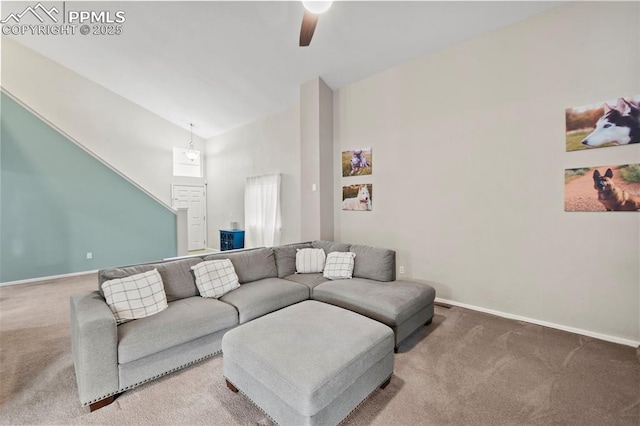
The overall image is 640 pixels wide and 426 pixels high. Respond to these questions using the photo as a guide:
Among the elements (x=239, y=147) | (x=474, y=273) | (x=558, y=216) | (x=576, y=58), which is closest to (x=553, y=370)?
(x=474, y=273)

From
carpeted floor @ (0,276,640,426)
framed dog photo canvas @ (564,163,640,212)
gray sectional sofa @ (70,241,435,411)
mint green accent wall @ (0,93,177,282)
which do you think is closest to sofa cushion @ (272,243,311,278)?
gray sectional sofa @ (70,241,435,411)

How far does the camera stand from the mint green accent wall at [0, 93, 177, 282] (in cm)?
445

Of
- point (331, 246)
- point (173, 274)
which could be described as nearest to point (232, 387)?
point (173, 274)

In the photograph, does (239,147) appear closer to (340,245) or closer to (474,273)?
(340,245)

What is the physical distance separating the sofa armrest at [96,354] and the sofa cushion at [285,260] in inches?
71.8

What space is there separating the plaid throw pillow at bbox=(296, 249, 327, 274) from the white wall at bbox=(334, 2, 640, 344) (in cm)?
114

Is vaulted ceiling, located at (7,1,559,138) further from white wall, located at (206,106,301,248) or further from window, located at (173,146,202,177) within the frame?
window, located at (173,146,202,177)

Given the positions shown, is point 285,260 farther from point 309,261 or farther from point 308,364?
point 308,364

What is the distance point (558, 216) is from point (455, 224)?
39.4 inches

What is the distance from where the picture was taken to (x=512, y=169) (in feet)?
9.90

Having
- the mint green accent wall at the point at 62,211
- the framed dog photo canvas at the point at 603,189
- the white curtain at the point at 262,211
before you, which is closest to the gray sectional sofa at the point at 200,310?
the framed dog photo canvas at the point at 603,189

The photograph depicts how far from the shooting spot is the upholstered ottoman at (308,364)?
4.57 feet

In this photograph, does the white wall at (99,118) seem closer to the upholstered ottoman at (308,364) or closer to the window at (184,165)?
the window at (184,165)

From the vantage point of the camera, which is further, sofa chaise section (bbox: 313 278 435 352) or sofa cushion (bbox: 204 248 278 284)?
sofa cushion (bbox: 204 248 278 284)
